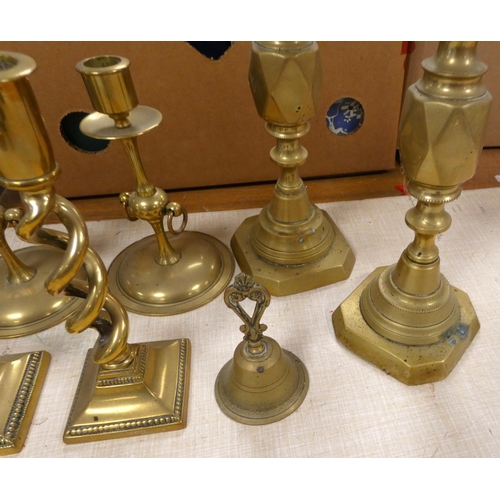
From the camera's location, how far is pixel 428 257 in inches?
21.8

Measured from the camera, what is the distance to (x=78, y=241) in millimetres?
413

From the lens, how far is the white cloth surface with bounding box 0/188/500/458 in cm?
53

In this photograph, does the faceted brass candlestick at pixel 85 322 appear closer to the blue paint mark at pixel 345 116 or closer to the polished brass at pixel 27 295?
the polished brass at pixel 27 295

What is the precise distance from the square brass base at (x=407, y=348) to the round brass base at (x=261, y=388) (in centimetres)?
10

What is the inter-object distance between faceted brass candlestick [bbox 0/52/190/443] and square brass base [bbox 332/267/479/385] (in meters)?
0.22

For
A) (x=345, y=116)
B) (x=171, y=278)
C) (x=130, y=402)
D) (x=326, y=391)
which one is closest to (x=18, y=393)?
(x=130, y=402)

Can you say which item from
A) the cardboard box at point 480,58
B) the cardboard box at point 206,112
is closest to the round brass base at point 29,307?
the cardboard box at point 206,112

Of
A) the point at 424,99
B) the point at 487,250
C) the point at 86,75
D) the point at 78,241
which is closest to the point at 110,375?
the point at 78,241

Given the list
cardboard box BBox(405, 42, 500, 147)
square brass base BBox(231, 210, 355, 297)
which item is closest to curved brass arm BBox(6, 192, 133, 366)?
square brass base BBox(231, 210, 355, 297)

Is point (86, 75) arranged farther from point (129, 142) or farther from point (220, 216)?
point (220, 216)

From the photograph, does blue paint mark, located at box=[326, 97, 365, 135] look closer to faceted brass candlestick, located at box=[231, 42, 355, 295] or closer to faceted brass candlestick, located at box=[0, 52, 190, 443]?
faceted brass candlestick, located at box=[231, 42, 355, 295]

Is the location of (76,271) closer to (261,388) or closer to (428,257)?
(261,388)

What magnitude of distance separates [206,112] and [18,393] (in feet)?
1.83

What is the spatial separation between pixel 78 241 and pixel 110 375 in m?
0.22
